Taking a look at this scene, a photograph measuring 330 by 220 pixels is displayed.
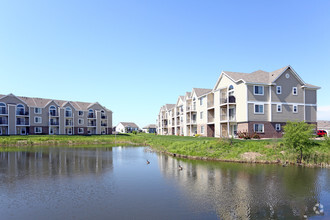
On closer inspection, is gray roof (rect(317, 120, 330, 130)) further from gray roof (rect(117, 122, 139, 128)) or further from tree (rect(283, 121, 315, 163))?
gray roof (rect(117, 122, 139, 128))

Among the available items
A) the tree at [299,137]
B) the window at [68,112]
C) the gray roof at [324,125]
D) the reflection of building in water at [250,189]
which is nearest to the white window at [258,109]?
the tree at [299,137]

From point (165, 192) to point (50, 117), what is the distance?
67.3 meters

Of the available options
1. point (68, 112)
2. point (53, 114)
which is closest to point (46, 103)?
point (53, 114)

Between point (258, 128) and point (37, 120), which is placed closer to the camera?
point (258, 128)

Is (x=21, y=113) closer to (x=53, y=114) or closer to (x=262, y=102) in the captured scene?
(x=53, y=114)

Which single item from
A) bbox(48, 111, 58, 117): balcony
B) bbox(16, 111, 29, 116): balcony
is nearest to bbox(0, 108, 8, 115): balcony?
bbox(16, 111, 29, 116): balcony

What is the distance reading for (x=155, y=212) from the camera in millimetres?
11422

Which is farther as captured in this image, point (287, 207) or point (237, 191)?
point (237, 191)

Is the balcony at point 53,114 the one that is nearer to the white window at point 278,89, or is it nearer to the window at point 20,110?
the window at point 20,110

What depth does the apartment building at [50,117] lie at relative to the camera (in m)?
64.9

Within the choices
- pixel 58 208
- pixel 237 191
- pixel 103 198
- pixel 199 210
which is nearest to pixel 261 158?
pixel 237 191

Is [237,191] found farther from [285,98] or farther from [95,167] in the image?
[285,98]

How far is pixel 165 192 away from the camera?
14.9 metres

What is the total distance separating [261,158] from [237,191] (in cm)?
1204
